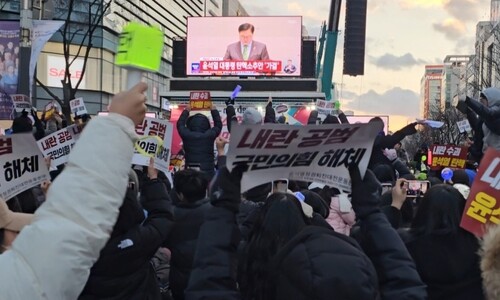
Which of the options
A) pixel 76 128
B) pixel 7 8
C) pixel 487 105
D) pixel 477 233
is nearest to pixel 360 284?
pixel 477 233

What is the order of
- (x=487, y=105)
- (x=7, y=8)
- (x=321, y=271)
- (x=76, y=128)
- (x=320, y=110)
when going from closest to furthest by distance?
(x=321, y=271), (x=76, y=128), (x=487, y=105), (x=320, y=110), (x=7, y=8)

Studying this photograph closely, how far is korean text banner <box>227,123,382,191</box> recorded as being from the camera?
221cm

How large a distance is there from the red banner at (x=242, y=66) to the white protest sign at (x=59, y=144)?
27387 millimetres

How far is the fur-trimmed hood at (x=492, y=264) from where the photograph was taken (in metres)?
2.23

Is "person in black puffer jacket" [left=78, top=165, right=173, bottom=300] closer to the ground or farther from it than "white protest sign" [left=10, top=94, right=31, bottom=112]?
closer to the ground

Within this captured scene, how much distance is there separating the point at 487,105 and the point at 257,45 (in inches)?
1089

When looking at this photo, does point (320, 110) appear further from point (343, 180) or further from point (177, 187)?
point (343, 180)

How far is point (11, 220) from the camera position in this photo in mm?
2449

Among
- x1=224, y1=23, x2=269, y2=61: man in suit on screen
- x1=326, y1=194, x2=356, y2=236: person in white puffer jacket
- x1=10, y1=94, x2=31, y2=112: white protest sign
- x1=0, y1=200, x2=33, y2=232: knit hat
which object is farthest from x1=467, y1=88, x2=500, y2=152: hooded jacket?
x1=224, y1=23, x2=269, y2=61: man in suit on screen

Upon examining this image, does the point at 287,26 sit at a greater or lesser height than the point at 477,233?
greater

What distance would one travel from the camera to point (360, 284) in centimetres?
174

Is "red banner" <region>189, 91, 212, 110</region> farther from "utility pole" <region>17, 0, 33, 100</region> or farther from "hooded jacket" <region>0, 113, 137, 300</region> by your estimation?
"hooded jacket" <region>0, 113, 137, 300</region>

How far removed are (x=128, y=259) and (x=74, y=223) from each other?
163cm

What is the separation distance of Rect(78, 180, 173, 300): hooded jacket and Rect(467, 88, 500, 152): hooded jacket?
3.76 m
